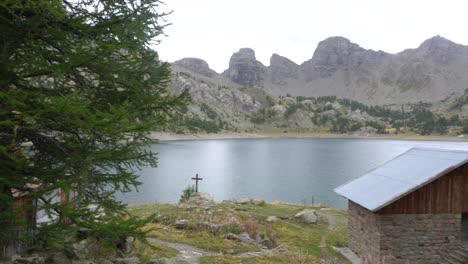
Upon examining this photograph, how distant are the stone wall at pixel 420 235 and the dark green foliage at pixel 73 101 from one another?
10.4m

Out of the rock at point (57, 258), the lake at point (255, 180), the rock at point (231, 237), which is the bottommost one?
the lake at point (255, 180)

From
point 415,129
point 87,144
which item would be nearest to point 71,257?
point 87,144

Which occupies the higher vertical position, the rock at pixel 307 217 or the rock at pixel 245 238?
the rock at pixel 245 238

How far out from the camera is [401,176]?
1594cm

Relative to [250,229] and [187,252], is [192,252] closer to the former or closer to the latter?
[187,252]

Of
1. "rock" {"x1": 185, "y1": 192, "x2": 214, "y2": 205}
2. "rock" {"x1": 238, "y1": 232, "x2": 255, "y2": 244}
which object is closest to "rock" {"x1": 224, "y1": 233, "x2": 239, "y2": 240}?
"rock" {"x1": 238, "y1": 232, "x2": 255, "y2": 244}

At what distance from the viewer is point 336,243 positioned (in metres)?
18.9

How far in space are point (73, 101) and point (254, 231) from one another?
1289cm

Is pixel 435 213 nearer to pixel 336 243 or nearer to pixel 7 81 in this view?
pixel 336 243

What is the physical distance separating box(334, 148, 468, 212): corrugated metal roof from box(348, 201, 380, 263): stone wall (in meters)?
0.63

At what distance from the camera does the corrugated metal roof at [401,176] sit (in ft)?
47.7

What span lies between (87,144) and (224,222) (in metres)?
11.5

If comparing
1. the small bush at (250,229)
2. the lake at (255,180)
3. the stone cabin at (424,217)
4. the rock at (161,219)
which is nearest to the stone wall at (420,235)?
the stone cabin at (424,217)

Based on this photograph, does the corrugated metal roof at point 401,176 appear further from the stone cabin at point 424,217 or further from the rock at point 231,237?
the rock at point 231,237
